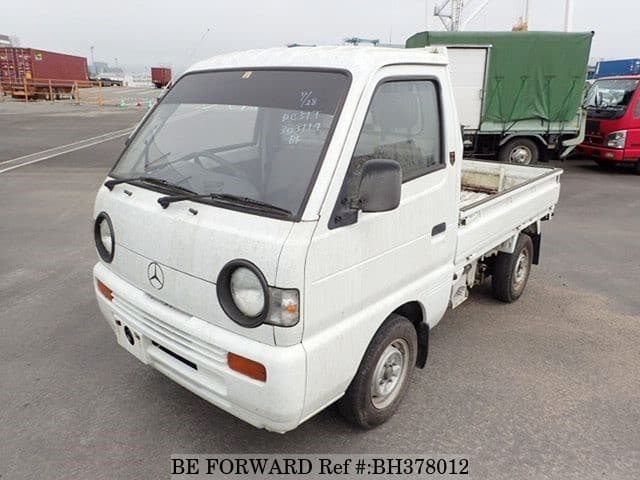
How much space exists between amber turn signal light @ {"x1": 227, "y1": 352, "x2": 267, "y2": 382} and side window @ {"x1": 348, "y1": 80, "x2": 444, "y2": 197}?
870 millimetres

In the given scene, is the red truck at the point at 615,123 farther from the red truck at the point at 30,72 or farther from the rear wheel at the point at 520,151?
the red truck at the point at 30,72

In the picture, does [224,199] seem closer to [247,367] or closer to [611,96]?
[247,367]

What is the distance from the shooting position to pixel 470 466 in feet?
9.00

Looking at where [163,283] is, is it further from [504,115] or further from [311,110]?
[504,115]

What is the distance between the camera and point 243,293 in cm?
224

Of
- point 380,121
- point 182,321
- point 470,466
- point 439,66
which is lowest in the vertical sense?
point 470,466

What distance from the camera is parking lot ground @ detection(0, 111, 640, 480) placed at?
2.80 metres

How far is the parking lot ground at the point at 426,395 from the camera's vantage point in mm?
2797

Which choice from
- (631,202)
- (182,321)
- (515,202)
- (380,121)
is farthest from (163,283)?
(631,202)

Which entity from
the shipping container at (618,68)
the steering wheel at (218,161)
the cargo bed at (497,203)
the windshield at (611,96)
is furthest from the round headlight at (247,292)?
the shipping container at (618,68)

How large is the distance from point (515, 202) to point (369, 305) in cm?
223

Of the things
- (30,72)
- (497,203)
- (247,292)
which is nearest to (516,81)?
(497,203)

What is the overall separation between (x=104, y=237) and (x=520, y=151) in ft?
35.6

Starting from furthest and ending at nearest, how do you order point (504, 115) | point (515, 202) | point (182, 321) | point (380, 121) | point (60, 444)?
point (504, 115) → point (515, 202) → point (60, 444) → point (380, 121) → point (182, 321)
